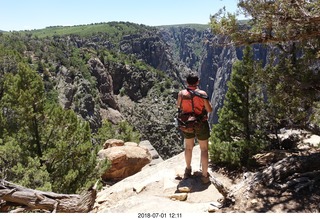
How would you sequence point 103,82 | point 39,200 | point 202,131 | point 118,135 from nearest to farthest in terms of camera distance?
point 39,200 < point 202,131 < point 118,135 < point 103,82

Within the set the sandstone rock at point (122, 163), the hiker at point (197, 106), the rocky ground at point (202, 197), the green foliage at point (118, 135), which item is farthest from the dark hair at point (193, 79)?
the green foliage at point (118, 135)

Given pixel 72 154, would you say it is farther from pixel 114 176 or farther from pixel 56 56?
pixel 56 56

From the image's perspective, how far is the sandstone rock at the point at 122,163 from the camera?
21.9 m

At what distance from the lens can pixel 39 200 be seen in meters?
7.81

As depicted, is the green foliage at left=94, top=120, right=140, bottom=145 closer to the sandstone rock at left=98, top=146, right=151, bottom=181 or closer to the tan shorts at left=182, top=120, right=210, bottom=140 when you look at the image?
the sandstone rock at left=98, top=146, right=151, bottom=181

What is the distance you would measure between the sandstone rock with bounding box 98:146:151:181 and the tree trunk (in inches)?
530

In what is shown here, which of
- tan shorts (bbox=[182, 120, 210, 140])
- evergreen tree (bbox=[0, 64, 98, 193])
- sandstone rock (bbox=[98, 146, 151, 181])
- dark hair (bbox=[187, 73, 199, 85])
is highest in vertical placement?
dark hair (bbox=[187, 73, 199, 85])

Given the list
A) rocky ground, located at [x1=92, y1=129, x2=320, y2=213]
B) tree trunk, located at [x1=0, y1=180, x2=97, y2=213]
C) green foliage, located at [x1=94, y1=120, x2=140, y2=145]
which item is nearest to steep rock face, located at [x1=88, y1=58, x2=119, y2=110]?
green foliage, located at [x1=94, y1=120, x2=140, y2=145]

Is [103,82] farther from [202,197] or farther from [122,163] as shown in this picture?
[202,197]

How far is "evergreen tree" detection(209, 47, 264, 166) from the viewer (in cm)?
1005

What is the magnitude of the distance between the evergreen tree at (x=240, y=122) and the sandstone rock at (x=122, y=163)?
12.3 m

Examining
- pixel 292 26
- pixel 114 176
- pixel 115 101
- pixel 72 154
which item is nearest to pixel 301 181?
pixel 292 26

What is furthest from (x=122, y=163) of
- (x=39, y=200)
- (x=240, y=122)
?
(x=39, y=200)

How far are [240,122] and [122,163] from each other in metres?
13.2
